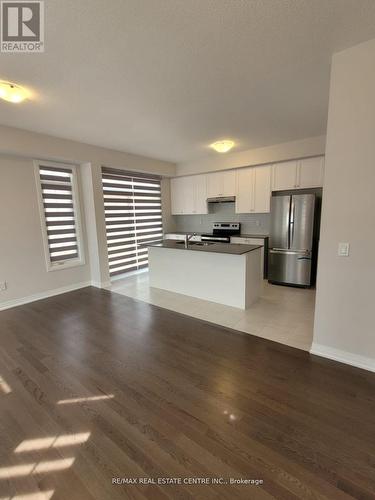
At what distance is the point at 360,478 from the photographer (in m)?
1.30

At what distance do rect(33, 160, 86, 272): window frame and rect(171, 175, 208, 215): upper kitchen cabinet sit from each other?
104 inches

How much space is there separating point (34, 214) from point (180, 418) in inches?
156

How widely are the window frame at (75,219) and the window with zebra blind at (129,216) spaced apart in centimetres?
56

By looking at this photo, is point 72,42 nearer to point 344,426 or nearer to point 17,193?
point 17,193

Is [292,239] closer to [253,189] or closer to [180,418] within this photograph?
[253,189]

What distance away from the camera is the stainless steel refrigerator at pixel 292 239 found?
4.25m

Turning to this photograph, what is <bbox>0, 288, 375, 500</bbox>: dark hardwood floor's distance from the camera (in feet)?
4.31

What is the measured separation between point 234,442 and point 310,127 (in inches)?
166

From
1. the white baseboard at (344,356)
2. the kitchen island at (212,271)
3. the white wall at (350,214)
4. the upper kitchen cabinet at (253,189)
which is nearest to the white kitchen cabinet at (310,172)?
the upper kitchen cabinet at (253,189)

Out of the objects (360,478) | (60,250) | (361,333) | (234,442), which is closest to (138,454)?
(234,442)

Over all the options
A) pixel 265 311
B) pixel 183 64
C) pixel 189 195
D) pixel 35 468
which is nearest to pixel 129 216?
pixel 189 195

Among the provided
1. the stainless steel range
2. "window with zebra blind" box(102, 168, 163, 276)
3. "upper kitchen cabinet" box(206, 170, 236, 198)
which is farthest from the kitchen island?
"upper kitchen cabinet" box(206, 170, 236, 198)

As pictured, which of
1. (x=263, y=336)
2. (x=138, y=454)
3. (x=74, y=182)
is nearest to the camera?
(x=138, y=454)

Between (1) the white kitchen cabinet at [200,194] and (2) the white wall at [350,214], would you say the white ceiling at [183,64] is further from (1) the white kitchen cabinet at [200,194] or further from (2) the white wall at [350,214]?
(1) the white kitchen cabinet at [200,194]
